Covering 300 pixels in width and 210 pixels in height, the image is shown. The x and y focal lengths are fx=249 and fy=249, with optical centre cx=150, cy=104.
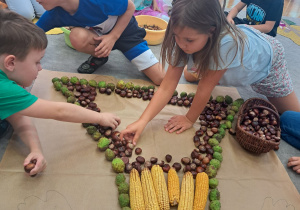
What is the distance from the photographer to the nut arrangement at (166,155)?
4.56 feet

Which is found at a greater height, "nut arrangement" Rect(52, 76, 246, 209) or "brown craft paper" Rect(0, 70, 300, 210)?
"nut arrangement" Rect(52, 76, 246, 209)

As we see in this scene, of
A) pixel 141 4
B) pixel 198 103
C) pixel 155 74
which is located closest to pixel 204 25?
pixel 198 103

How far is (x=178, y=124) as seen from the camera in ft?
6.18

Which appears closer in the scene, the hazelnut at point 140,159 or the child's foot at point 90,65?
the hazelnut at point 140,159

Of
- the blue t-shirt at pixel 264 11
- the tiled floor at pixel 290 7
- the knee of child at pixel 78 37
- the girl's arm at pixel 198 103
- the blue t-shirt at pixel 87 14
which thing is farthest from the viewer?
the tiled floor at pixel 290 7

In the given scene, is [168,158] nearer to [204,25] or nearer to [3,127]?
[204,25]

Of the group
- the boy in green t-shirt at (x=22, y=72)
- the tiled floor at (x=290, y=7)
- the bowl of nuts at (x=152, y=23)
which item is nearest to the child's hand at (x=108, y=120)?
the boy in green t-shirt at (x=22, y=72)

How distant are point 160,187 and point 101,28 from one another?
1.47 metres

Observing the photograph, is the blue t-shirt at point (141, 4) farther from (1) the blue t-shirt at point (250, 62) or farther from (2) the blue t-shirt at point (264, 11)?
(1) the blue t-shirt at point (250, 62)

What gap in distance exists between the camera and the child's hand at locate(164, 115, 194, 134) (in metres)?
1.87

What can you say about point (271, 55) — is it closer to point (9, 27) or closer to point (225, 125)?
point (225, 125)

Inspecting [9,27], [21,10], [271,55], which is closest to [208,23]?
[271,55]

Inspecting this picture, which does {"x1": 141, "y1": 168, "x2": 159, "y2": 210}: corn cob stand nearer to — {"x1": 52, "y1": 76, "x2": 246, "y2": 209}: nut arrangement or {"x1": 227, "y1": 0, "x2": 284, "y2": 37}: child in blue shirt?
{"x1": 52, "y1": 76, "x2": 246, "y2": 209}: nut arrangement

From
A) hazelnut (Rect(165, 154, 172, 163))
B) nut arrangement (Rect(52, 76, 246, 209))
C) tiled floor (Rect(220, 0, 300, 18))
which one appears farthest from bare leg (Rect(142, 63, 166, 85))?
tiled floor (Rect(220, 0, 300, 18))
